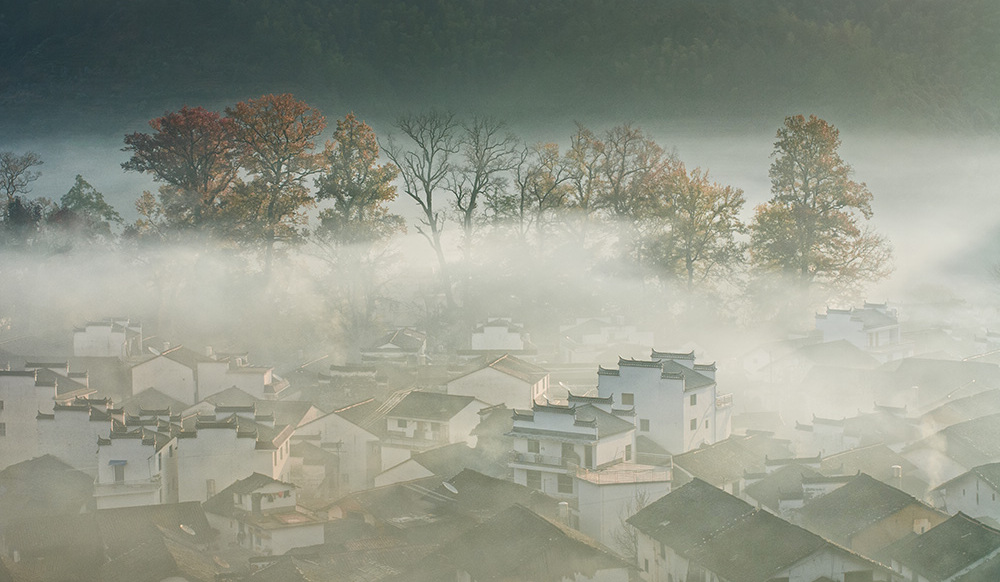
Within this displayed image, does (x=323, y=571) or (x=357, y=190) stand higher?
(x=357, y=190)

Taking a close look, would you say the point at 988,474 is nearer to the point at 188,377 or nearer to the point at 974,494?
the point at 974,494

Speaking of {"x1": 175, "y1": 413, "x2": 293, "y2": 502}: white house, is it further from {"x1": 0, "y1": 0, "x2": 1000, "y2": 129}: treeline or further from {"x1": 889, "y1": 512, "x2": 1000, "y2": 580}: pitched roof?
{"x1": 0, "y1": 0, "x2": 1000, "y2": 129}: treeline

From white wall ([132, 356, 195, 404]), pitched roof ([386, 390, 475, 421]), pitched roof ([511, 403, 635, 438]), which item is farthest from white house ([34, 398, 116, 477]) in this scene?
pitched roof ([511, 403, 635, 438])

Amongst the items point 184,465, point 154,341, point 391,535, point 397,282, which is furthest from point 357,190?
point 391,535

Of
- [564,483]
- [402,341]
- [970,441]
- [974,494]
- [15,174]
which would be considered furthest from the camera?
[15,174]

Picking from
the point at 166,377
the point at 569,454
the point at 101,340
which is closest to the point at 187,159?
the point at 101,340

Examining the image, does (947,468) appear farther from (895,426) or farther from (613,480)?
(613,480)

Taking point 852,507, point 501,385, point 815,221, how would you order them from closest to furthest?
point 852,507
point 501,385
point 815,221
